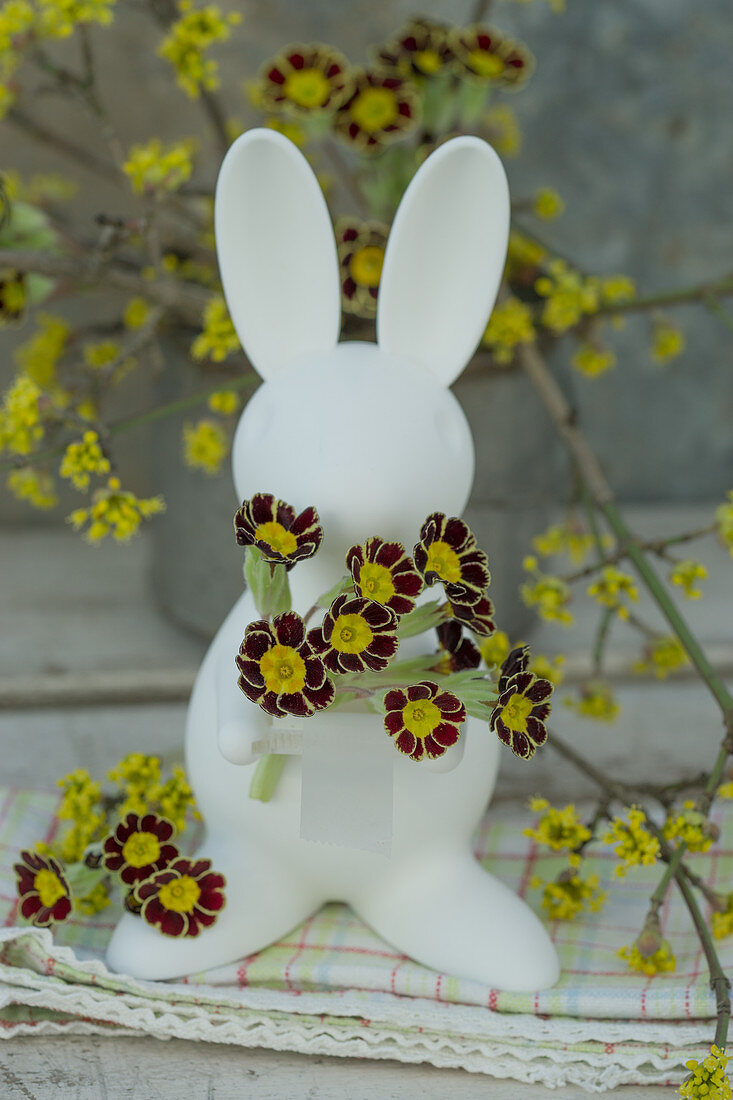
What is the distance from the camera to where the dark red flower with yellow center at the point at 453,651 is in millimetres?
623

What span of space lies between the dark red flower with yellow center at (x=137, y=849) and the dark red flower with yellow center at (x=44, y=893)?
0.02 meters

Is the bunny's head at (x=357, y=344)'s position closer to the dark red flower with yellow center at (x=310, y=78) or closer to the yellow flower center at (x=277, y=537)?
the yellow flower center at (x=277, y=537)

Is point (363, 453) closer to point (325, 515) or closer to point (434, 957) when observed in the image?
point (325, 515)

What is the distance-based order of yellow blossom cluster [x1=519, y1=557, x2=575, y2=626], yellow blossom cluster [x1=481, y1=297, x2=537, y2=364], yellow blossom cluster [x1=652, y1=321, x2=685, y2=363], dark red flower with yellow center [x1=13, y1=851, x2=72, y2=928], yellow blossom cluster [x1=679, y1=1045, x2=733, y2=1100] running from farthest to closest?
yellow blossom cluster [x1=652, y1=321, x2=685, y2=363] < yellow blossom cluster [x1=481, y1=297, x2=537, y2=364] < yellow blossom cluster [x1=519, y1=557, x2=575, y2=626] < dark red flower with yellow center [x1=13, y1=851, x2=72, y2=928] < yellow blossom cluster [x1=679, y1=1045, x2=733, y2=1100]

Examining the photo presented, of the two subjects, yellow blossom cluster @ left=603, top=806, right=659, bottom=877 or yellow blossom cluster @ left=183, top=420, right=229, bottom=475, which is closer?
yellow blossom cluster @ left=603, top=806, right=659, bottom=877

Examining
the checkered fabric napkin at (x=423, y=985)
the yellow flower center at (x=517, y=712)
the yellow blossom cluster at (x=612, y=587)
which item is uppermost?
the yellow blossom cluster at (x=612, y=587)

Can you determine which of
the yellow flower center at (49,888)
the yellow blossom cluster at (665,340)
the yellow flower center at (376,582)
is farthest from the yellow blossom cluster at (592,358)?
the yellow flower center at (49,888)

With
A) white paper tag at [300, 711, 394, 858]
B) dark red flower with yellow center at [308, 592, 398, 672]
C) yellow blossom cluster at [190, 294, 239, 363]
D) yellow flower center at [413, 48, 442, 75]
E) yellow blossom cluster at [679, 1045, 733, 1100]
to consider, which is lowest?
yellow blossom cluster at [679, 1045, 733, 1100]

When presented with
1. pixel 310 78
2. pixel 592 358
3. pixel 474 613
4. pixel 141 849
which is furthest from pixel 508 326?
pixel 141 849

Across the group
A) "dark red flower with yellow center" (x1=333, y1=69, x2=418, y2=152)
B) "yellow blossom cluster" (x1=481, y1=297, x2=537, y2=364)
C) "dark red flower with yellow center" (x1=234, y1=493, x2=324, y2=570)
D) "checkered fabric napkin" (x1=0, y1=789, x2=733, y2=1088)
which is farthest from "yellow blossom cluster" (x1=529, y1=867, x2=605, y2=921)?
"dark red flower with yellow center" (x1=333, y1=69, x2=418, y2=152)

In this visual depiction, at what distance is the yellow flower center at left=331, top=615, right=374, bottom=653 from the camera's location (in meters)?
0.55

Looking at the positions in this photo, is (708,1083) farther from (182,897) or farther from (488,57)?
(488,57)

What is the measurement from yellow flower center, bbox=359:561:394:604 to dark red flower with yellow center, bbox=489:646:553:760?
65mm

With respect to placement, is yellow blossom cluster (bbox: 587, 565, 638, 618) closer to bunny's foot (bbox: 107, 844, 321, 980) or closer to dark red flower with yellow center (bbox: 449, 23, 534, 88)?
bunny's foot (bbox: 107, 844, 321, 980)
